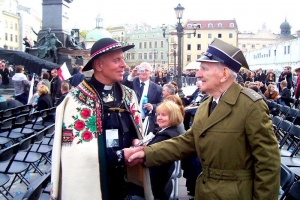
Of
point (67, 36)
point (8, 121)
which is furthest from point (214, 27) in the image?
point (8, 121)

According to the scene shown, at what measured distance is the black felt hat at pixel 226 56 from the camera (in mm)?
2691

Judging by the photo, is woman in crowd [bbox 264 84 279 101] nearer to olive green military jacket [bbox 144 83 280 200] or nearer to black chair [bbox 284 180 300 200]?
black chair [bbox 284 180 300 200]

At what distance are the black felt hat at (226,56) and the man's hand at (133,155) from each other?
2.92 ft

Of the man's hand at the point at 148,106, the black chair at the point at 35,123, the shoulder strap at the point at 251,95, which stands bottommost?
the black chair at the point at 35,123

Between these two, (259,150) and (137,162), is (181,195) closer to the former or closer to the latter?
(137,162)

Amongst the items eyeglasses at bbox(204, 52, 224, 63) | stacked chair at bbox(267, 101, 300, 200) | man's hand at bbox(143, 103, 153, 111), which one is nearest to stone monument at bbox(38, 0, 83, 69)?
stacked chair at bbox(267, 101, 300, 200)

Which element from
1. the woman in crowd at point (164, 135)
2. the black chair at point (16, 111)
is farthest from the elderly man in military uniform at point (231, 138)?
the black chair at point (16, 111)

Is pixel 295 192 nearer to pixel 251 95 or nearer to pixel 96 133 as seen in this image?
pixel 251 95

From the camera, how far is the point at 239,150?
2.50 meters

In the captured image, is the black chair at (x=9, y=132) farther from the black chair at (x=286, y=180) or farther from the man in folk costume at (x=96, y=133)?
the black chair at (x=286, y=180)

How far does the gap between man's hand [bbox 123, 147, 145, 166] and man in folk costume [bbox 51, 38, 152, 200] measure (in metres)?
0.05

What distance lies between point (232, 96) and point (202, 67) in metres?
0.36

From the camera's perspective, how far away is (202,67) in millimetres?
2803

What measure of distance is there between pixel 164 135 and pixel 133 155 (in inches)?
39.6
